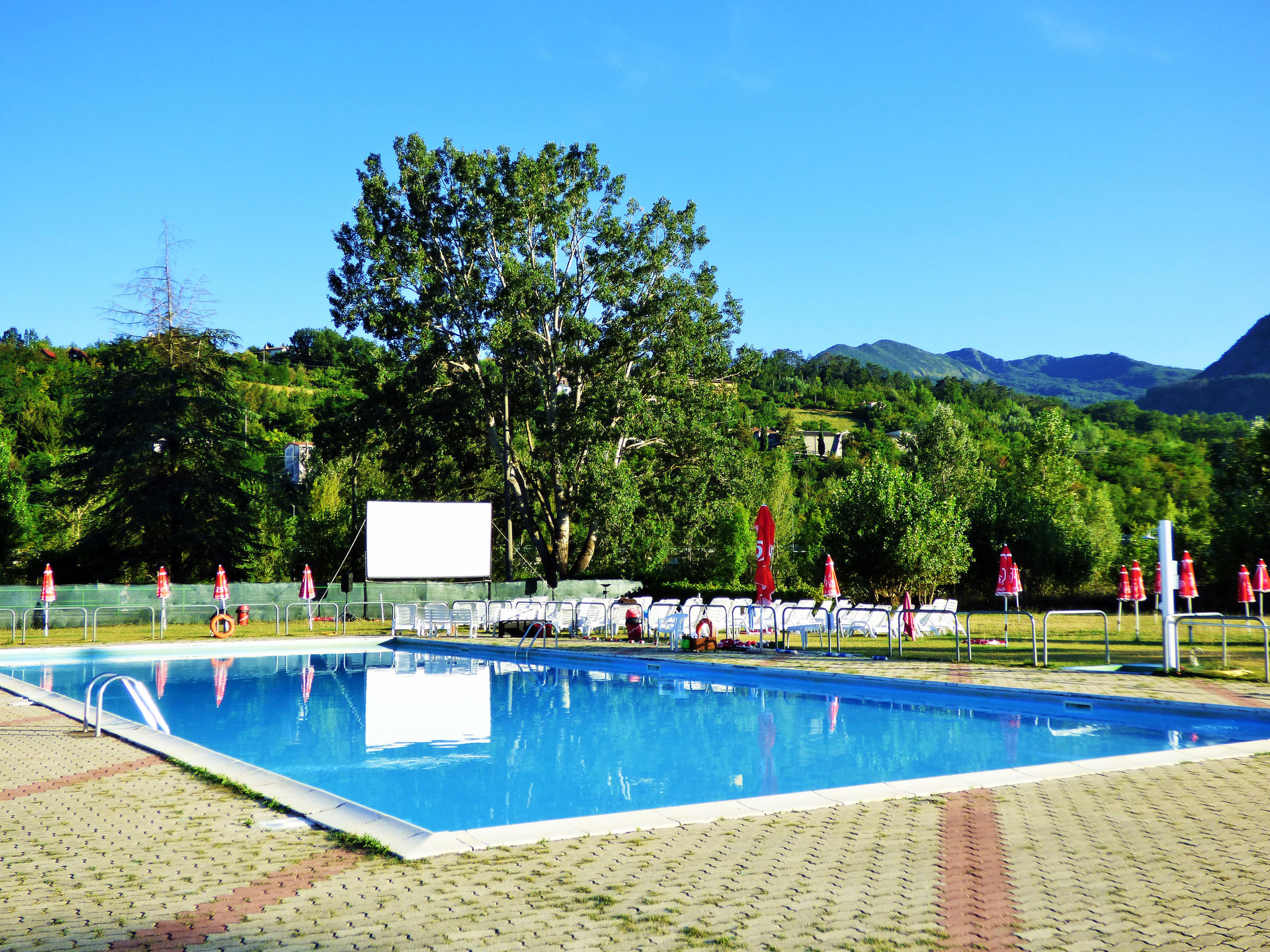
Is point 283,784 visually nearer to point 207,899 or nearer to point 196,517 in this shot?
point 207,899

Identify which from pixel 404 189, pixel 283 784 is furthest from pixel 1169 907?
pixel 404 189

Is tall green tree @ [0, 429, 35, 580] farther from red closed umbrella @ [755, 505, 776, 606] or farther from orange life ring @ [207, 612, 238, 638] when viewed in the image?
red closed umbrella @ [755, 505, 776, 606]

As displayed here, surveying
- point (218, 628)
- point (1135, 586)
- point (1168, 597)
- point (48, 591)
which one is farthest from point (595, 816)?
point (48, 591)

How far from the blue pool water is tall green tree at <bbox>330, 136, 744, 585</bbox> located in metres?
16.7

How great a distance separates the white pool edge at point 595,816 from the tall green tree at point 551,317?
23.2m

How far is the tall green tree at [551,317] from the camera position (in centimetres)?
3119

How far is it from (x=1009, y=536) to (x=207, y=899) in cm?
3732

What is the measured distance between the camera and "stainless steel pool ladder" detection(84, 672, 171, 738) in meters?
8.70

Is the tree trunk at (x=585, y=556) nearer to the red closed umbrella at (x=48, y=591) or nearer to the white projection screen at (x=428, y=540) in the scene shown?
the white projection screen at (x=428, y=540)

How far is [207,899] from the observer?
157 inches

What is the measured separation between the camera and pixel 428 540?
28234mm

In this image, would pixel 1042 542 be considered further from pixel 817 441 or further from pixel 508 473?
pixel 817 441

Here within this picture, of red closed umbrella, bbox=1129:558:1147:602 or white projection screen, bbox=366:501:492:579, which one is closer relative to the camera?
red closed umbrella, bbox=1129:558:1147:602

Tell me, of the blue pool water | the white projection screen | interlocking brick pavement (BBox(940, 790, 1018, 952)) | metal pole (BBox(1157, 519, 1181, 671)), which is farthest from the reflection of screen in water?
the white projection screen
